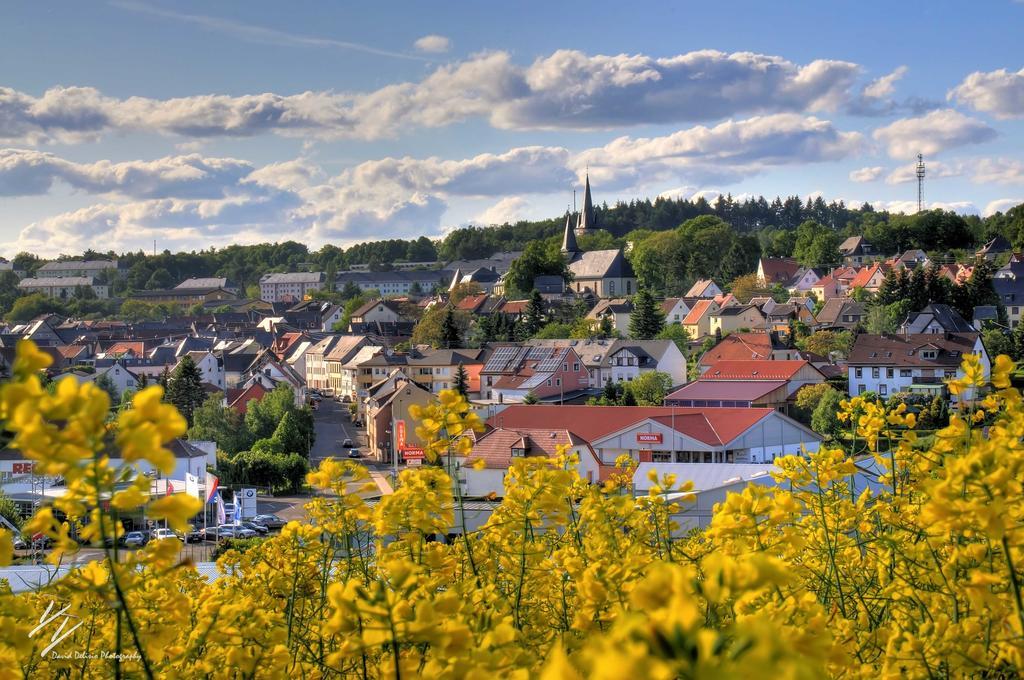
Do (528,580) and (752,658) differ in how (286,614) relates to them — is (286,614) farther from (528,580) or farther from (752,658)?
(752,658)

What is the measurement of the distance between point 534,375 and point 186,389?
13598 mm

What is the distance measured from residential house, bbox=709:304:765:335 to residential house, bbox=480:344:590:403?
13944mm

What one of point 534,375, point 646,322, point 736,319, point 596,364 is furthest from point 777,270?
point 534,375

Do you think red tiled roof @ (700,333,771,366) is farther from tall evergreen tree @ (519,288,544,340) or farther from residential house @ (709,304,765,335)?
tall evergreen tree @ (519,288,544,340)

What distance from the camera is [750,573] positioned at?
5.71ft

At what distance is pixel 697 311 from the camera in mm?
60094

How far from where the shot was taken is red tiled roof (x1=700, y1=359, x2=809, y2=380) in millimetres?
38188

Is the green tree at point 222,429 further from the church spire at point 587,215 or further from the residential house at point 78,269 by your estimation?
the residential house at point 78,269

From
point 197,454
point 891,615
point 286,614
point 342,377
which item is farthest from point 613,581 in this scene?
point 342,377

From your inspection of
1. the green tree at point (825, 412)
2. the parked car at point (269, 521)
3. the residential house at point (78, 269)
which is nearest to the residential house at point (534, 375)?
the green tree at point (825, 412)

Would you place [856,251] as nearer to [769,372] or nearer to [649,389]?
[769,372]

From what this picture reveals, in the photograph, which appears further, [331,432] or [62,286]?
[62,286]

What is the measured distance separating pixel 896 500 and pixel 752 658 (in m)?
2.80

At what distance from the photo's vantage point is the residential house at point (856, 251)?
257ft
